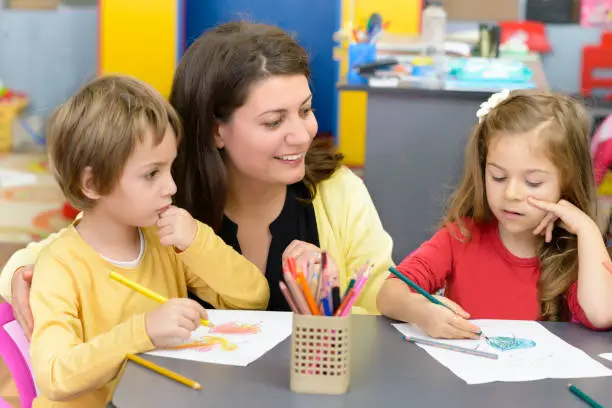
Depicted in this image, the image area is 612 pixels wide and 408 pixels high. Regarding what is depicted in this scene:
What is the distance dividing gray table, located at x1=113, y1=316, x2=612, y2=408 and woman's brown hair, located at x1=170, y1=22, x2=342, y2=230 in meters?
0.58

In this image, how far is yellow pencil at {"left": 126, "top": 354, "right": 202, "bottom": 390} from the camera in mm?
1325

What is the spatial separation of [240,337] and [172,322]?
15cm

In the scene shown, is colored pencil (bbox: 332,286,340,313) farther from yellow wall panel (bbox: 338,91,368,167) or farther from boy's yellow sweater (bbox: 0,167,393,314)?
yellow wall panel (bbox: 338,91,368,167)

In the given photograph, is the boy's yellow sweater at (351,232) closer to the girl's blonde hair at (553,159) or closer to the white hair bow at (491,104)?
the girl's blonde hair at (553,159)

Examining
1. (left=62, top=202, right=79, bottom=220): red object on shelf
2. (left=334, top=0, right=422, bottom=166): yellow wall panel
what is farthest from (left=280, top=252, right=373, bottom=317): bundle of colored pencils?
(left=334, top=0, right=422, bottom=166): yellow wall panel

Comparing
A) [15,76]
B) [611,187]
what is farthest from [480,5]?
[15,76]

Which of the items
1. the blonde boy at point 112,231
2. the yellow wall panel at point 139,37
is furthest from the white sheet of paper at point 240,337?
the yellow wall panel at point 139,37

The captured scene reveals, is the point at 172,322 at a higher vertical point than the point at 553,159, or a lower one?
lower

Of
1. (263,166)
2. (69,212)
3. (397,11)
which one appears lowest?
(69,212)

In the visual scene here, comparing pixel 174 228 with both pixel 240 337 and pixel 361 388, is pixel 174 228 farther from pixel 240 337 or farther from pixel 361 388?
pixel 361 388

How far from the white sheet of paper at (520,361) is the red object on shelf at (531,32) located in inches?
179

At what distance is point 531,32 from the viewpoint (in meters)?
5.97

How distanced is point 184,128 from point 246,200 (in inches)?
8.0

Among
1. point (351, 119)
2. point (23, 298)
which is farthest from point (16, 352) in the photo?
point (351, 119)
